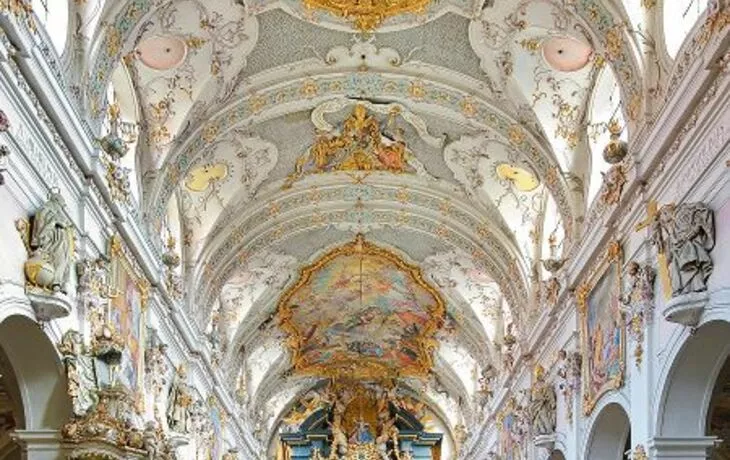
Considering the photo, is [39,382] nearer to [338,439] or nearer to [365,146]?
[365,146]

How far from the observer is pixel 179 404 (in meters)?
23.2

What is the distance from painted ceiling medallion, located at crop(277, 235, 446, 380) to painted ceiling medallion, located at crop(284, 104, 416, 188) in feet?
13.4

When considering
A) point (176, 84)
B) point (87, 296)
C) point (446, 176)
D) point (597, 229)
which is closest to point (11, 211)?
Answer: point (87, 296)

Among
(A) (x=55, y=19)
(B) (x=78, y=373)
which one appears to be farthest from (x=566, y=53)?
(B) (x=78, y=373)

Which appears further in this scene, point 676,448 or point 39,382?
point 676,448

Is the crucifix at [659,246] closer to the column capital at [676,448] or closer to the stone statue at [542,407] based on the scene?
the column capital at [676,448]

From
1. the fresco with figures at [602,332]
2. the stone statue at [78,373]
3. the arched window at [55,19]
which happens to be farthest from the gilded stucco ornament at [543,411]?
the arched window at [55,19]

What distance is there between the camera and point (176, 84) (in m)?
20.8

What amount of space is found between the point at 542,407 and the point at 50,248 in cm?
1182

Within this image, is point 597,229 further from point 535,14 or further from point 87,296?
point 87,296

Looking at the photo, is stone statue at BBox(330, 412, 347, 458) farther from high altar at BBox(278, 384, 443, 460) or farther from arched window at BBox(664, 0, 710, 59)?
arched window at BBox(664, 0, 710, 59)

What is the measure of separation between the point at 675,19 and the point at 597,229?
399cm

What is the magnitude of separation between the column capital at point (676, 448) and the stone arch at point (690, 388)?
0.21 ft

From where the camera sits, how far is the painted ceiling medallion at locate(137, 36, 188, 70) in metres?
19.7
